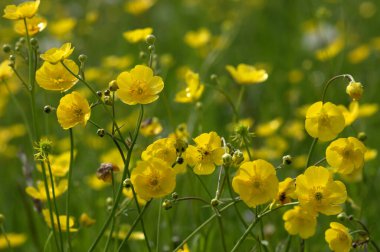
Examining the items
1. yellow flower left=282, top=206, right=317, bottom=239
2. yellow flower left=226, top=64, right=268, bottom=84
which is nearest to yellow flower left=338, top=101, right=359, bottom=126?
yellow flower left=226, top=64, right=268, bottom=84

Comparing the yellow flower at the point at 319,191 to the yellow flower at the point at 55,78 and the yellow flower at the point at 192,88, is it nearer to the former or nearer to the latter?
the yellow flower at the point at 55,78

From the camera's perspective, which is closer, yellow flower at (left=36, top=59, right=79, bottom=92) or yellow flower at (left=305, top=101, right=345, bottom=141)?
yellow flower at (left=305, top=101, right=345, bottom=141)

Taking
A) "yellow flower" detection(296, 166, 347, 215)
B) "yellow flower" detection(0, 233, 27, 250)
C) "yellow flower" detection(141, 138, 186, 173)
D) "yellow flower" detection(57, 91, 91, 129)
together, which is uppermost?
"yellow flower" detection(57, 91, 91, 129)

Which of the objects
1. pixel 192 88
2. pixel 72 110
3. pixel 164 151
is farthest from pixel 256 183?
pixel 192 88

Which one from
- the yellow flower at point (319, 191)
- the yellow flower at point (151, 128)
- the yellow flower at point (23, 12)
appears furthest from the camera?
the yellow flower at point (151, 128)

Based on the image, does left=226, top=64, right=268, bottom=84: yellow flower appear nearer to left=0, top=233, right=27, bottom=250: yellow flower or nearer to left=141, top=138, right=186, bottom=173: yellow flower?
left=141, top=138, right=186, bottom=173: yellow flower

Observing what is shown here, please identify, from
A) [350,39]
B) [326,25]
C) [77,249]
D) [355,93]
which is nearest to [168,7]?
[326,25]

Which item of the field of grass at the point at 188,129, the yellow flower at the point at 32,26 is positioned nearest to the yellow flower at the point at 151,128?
the field of grass at the point at 188,129
